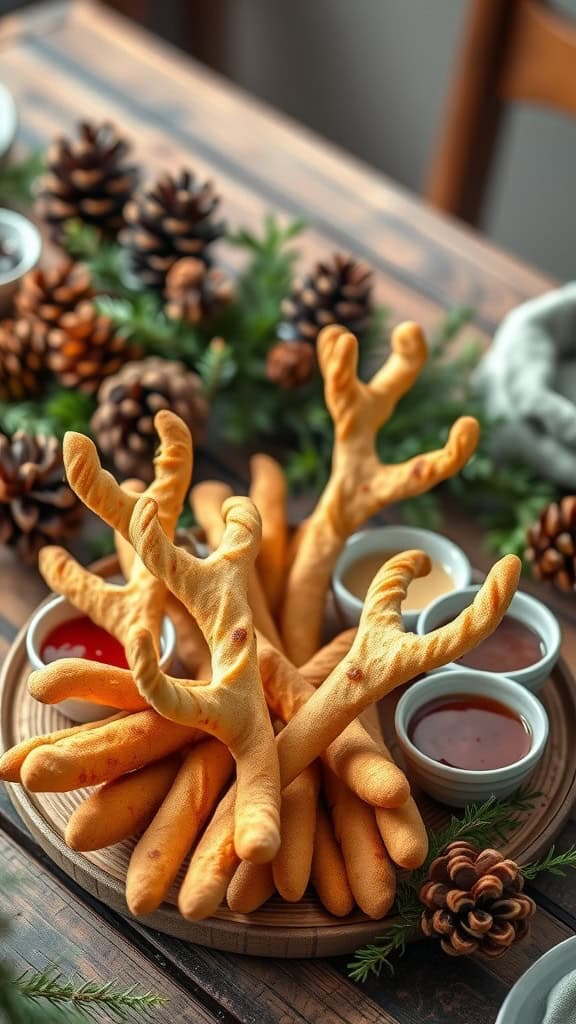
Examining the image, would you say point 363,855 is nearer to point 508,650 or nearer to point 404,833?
point 404,833

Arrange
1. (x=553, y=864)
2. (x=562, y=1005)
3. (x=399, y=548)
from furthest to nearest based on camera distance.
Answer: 1. (x=399, y=548)
2. (x=553, y=864)
3. (x=562, y=1005)

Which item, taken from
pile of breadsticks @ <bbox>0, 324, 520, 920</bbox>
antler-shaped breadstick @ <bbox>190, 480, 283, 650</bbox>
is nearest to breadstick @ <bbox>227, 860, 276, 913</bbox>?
pile of breadsticks @ <bbox>0, 324, 520, 920</bbox>

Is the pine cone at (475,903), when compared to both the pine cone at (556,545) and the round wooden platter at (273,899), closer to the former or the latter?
the round wooden platter at (273,899)

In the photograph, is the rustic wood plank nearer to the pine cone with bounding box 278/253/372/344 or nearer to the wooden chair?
the pine cone with bounding box 278/253/372/344

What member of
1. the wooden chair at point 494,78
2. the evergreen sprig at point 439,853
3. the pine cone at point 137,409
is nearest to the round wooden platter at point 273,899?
the evergreen sprig at point 439,853

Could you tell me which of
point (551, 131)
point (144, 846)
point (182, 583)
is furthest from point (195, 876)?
point (551, 131)

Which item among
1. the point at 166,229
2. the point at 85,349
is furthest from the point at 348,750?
the point at 166,229
